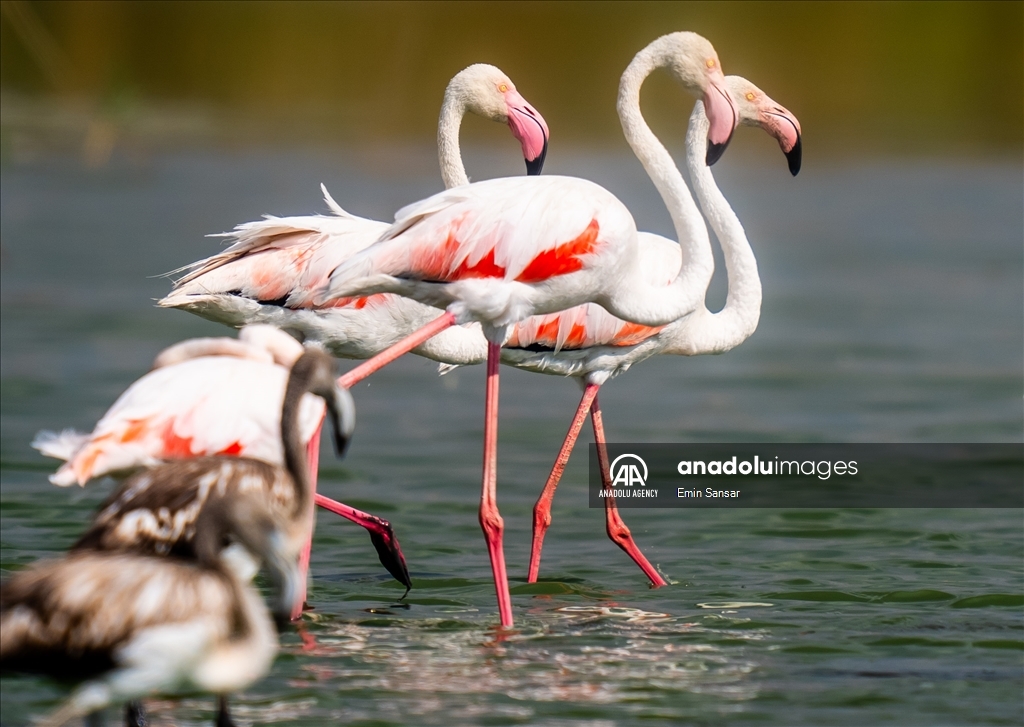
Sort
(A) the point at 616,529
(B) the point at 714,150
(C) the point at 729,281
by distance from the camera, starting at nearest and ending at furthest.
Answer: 1. (B) the point at 714,150
2. (A) the point at 616,529
3. (C) the point at 729,281

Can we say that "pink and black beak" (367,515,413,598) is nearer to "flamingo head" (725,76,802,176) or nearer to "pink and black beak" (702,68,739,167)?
"pink and black beak" (702,68,739,167)

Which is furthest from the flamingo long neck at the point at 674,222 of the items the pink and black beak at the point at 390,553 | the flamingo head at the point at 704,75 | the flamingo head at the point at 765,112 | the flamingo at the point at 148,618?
the flamingo at the point at 148,618

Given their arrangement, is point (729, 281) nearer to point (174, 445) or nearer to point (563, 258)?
point (563, 258)

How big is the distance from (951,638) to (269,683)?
2651 millimetres

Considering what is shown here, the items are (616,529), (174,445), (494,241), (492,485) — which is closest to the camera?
(174,445)

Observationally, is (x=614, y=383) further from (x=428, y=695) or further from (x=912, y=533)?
(x=428, y=695)

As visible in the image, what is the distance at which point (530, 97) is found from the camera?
2470 cm

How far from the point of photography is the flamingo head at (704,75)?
7.57m

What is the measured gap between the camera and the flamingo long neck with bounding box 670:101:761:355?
26.9ft

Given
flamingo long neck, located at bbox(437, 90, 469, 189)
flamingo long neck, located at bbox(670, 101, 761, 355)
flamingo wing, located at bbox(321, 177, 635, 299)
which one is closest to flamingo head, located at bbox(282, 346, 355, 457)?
flamingo wing, located at bbox(321, 177, 635, 299)

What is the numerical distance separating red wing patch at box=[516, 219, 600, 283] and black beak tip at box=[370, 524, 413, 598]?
1.41m

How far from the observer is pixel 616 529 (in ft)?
26.5

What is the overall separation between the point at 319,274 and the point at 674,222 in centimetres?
154

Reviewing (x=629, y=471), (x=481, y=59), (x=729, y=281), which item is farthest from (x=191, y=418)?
(x=481, y=59)
